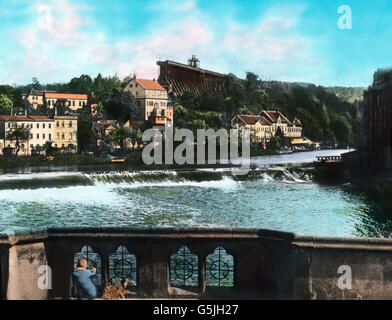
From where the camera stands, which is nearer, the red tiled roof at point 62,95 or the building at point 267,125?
the red tiled roof at point 62,95

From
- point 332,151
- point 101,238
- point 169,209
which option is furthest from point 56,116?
point 101,238

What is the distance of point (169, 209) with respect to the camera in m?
11.2

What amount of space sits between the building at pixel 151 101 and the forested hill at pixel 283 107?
1.12 ft

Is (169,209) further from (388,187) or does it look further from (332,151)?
(388,187)

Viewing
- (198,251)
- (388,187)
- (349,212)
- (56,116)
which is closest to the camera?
(198,251)

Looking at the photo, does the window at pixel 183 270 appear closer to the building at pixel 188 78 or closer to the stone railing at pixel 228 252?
the stone railing at pixel 228 252

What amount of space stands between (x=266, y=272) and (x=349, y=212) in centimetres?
706

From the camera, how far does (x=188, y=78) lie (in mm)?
10359

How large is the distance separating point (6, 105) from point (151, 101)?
2754 millimetres

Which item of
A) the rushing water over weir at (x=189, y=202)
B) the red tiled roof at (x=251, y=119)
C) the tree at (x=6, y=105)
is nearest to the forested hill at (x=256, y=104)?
the tree at (x=6, y=105)

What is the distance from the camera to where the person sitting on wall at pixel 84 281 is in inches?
150

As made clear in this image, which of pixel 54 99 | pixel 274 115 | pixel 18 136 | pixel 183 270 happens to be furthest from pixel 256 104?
pixel 183 270
